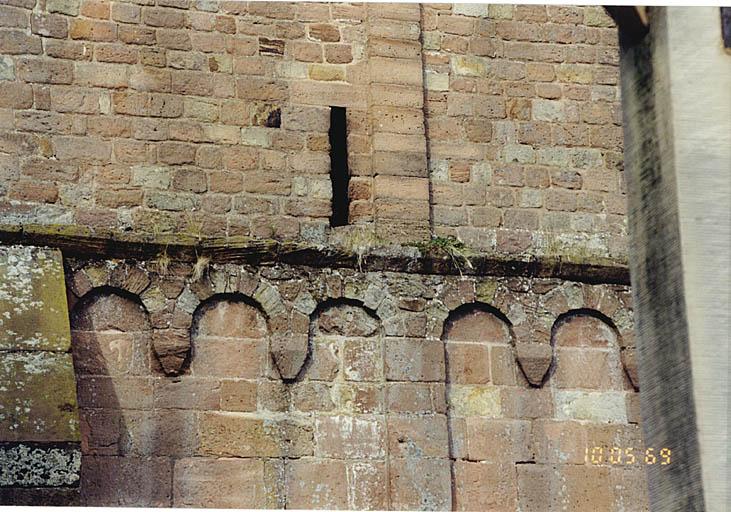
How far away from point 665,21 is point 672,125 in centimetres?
26

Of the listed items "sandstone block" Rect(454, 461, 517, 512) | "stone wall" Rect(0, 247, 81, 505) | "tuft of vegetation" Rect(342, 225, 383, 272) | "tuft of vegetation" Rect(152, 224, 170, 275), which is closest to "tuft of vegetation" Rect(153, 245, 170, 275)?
"tuft of vegetation" Rect(152, 224, 170, 275)

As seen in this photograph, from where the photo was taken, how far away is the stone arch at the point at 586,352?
A: 26.6ft

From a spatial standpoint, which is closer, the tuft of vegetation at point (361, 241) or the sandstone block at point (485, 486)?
the sandstone block at point (485, 486)

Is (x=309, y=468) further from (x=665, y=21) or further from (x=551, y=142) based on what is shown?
(x=665, y=21)

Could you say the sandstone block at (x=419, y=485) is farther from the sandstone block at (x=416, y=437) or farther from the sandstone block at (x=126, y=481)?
the sandstone block at (x=126, y=481)

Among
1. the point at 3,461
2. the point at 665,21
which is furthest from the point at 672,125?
the point at 3,461

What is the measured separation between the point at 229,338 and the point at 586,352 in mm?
1922

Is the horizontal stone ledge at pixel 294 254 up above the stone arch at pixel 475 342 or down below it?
above

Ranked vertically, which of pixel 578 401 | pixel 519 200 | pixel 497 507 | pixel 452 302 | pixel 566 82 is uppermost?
pixel 566 82

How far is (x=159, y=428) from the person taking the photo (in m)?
7.51
